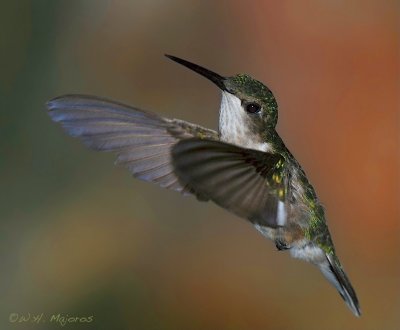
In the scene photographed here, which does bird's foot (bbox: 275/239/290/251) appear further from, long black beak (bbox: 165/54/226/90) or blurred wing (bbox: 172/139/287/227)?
long black beak (bbox: 165/54/226/90)

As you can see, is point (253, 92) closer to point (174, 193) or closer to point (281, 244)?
point (281, 244)

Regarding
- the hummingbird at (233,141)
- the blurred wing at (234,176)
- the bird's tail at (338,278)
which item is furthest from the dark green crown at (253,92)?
the bird's tail at (338,278)

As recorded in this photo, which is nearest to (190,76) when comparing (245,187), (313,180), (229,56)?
(229,56)

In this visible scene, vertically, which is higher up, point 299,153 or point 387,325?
point 299,153

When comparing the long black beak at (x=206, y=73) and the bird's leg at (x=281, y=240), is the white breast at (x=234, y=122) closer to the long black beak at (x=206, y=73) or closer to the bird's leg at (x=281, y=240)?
the long black beak at (x=206, y=73)

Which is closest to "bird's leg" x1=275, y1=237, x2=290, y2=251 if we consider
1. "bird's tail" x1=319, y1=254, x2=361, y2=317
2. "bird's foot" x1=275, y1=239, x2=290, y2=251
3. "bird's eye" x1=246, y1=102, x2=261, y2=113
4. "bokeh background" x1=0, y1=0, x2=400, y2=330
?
→ "bird's foot" x1=275, y1=239, x2=290, y2=251

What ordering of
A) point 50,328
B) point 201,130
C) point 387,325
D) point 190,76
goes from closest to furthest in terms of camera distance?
point 201,130
point 50,328
point 387,325
point 190,76

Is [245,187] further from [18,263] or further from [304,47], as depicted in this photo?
[304,47]
